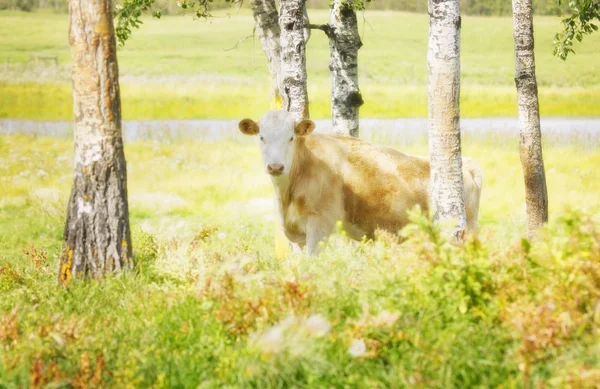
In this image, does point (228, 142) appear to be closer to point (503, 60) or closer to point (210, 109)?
point (210, 109)

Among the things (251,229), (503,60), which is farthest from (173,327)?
(503,60)

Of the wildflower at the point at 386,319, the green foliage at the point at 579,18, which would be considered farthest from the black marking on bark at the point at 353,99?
the wildflower at the point at 386,319

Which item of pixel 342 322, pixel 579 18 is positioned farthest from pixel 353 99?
pixel 342 322

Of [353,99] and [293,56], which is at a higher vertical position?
[293,56]

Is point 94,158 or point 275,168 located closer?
point 94,158

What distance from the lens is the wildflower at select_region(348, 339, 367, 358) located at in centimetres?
513

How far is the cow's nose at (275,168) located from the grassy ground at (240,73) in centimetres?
1590

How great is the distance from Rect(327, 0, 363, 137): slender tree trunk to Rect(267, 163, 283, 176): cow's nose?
365 centimetres

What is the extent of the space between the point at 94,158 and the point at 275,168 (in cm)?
222

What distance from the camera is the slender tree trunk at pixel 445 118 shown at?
8.01 m

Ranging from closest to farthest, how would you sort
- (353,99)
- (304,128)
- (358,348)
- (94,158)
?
(358,348) → (94,158) → (304,128) → (353,99)

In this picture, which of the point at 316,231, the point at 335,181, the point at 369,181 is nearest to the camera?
the point at 316,231

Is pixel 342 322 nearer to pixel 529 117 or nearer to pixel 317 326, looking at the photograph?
pixel 317 326

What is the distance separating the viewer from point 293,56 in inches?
397
